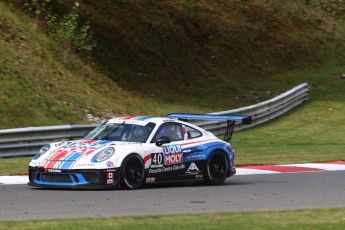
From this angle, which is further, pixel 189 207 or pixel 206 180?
pixel 206 180

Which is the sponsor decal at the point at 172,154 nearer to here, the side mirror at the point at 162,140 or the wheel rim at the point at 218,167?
the side mirror at the point at 162,140

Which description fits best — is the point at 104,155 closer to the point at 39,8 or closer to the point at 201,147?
the point at 201,147

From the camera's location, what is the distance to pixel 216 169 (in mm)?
15523

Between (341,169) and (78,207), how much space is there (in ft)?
27.8

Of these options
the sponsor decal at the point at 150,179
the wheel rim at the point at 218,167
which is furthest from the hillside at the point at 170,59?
the sponsor decal at the point at 150,179

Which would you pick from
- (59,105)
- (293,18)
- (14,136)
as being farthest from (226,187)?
(293,18)

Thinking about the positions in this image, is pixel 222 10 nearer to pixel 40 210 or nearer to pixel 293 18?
pixel 293 18

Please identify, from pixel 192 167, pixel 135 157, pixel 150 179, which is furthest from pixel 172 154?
pixel 135 157

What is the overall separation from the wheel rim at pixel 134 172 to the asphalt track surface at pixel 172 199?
0.72 ft

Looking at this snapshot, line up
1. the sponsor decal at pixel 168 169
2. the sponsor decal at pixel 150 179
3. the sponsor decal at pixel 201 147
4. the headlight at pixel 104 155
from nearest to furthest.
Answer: the headlight at pixel 104 155 < the sponsor decal at pixel 150 179 < the sponsor decal at pixel 168 169 < the sponsor decal at pixel 201 147

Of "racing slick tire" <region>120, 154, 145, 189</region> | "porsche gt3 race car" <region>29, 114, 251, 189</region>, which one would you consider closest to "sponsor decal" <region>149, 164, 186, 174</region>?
"porsche gt3 race car" <region>29, 114, 251, 189</region>

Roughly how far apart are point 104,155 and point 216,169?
259 cm

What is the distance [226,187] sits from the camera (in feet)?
48.9

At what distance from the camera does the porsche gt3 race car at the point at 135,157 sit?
44.4 feet
